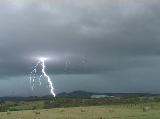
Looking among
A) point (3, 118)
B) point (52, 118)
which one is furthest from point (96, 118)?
point (3, 118)

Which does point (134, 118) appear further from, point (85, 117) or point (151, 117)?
point (85, 117)

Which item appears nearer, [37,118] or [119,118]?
[119,118]

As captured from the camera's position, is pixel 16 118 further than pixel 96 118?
Yes

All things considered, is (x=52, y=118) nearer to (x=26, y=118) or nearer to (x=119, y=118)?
(x=26, y=118)

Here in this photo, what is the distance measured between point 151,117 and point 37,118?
1024 inches

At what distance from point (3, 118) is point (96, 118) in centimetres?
2612

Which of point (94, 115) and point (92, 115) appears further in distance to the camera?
point (94, 115)

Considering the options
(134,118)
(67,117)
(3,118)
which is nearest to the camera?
(134,118)

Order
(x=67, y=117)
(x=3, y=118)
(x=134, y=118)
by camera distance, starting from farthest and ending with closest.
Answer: (x=3, y=118), (x=67, y=117), (x=134, y=118)

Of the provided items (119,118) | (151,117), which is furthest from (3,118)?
(151,117)

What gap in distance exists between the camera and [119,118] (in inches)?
3243

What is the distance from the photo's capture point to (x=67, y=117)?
8725 centimetres

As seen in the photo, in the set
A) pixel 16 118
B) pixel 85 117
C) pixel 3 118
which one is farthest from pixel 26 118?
pixel 85 117

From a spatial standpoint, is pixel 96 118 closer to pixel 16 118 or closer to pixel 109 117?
pixel 109 117
